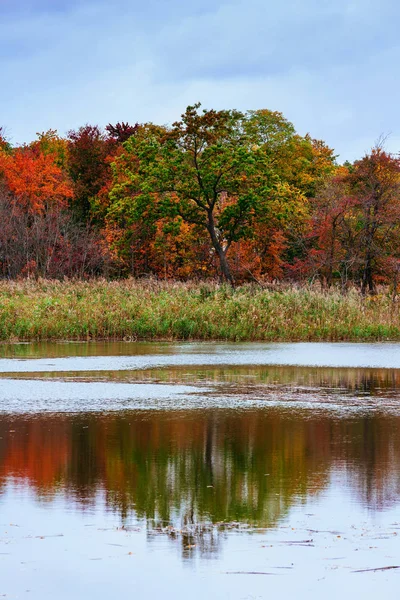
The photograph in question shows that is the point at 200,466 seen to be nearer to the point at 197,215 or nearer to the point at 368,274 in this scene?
the point at 368,274

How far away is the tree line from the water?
28.9m

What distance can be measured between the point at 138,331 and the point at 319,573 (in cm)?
2207

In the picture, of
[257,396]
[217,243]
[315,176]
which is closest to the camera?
[257,396]

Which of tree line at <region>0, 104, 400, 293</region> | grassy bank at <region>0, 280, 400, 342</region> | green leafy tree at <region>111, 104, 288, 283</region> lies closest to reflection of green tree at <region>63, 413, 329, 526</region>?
grassy bank at <region>0, 280, 400, 342</region>

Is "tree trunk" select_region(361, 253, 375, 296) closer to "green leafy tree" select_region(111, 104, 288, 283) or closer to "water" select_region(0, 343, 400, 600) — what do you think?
"green leafy tree" select_region(111, 104, 288, 283)

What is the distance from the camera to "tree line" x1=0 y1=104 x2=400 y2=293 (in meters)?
45.1

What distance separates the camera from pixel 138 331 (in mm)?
27438

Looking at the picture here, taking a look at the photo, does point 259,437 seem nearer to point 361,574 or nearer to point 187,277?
point 361,574

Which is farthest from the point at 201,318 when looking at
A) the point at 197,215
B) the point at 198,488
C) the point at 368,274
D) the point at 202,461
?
the point at 197,215

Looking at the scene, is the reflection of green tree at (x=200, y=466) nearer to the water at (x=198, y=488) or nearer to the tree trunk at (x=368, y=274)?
the water at (x=198, y=488)

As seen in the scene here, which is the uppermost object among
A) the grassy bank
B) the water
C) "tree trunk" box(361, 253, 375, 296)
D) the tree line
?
the tree line

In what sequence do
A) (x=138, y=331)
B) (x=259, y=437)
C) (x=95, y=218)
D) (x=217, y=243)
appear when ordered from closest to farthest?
(x=259, y=437) < (x=138, y=331) < (x=217, y=243) < (x=95, y=218)

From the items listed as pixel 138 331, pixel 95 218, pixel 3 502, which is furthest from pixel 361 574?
pixel 95 218

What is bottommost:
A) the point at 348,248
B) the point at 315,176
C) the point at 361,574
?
the point at 361,574
